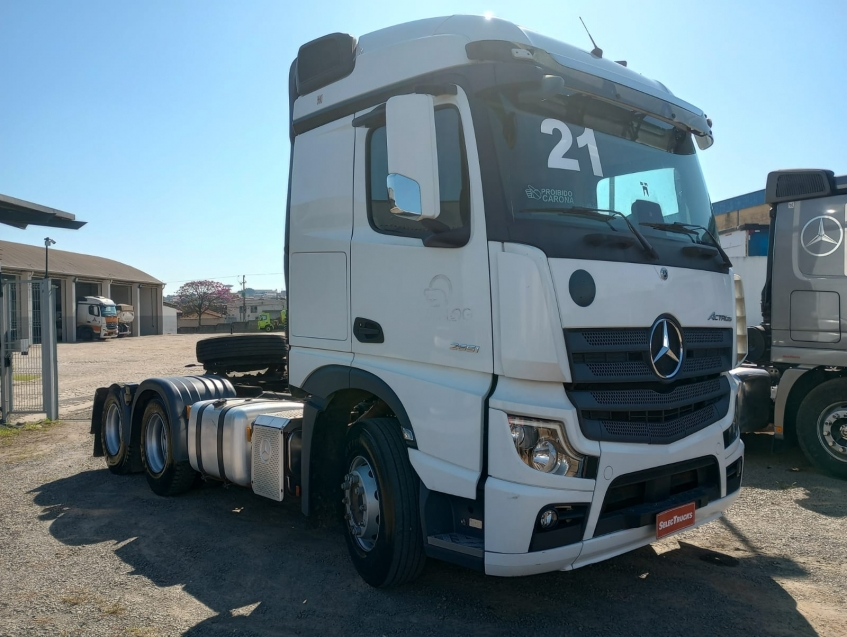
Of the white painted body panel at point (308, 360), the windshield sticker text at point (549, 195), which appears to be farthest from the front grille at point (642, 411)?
the white painted body panel at point (308, 360)

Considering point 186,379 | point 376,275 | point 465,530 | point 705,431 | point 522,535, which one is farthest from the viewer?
point 186,379

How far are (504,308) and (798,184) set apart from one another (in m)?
5.52

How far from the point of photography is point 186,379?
663 centimetres

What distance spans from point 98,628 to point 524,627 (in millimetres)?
2375

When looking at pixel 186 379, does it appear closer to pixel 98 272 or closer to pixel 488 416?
pixel 488 416

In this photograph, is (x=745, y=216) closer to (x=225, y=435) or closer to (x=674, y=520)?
(x=225, y=435)

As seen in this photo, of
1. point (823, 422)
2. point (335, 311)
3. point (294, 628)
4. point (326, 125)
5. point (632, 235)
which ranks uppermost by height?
point (326, 125)

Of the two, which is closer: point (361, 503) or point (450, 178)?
point (450, 178)

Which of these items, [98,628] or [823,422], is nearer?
[98,628]

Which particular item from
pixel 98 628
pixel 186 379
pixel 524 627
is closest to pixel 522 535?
pixel 524 627

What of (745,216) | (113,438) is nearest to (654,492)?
(113,438)

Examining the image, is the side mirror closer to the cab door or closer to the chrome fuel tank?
the cab door

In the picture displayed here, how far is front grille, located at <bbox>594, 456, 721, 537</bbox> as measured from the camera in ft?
11.5

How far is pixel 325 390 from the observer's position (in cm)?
458
